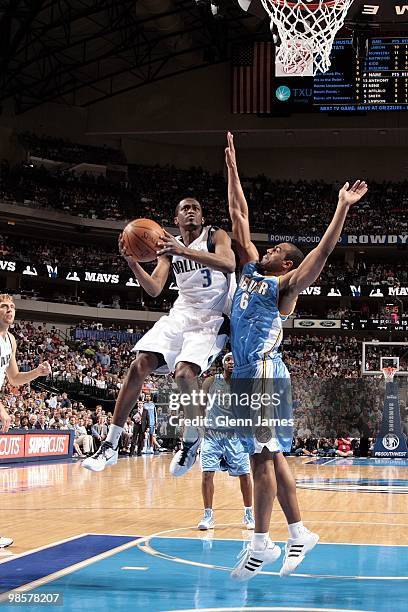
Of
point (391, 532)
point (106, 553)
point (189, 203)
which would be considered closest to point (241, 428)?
point (189, 203)

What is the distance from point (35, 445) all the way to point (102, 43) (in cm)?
1959

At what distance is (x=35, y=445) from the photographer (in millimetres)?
18797

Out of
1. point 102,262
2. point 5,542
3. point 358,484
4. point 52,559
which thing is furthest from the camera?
point 102,262

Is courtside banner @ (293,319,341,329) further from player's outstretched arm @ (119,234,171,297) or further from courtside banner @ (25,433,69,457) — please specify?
player's outstretched arm @ (119,234,171,297)

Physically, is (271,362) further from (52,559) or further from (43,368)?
(52,559)

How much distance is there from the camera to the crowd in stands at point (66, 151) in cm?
3659

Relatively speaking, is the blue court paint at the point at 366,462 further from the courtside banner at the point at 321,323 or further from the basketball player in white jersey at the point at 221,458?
the basketball player in white jersey at the point at 221,458

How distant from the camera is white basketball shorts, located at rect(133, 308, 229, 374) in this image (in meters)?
5.77

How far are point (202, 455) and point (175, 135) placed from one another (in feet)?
102

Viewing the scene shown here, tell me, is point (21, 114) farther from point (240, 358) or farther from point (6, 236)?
point (240, 358)

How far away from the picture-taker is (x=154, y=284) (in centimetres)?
586

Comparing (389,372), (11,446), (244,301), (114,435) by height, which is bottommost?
(11,446)

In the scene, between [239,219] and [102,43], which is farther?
[102,43]

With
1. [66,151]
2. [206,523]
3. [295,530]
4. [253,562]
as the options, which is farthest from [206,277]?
[66,151]
